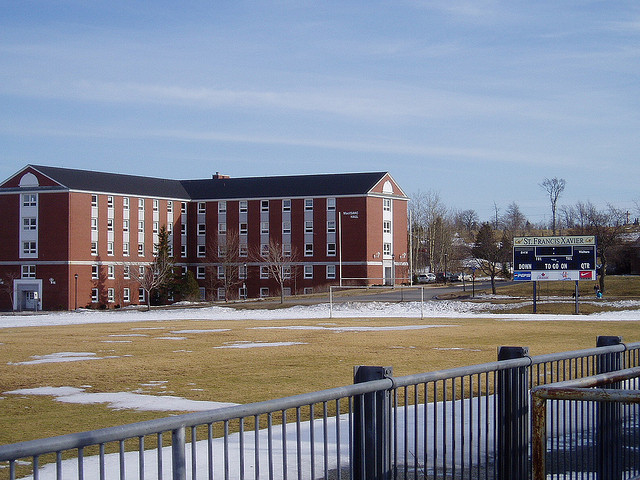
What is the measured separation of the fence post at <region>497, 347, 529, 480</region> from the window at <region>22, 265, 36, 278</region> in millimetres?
88879

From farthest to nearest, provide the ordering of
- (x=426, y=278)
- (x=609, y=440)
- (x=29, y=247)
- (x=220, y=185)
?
1. (x=426, y=278)
2. (x=220, y=185)
3. (x=29, y=247)
4. (x=609, y=440)

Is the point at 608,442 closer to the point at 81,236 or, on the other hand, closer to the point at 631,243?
the point at 81,236

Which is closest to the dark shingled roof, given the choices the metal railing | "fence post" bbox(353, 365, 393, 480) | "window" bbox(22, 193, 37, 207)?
"window" bbox(22, 193, 37, 207)

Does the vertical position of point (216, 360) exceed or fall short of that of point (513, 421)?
it falls short

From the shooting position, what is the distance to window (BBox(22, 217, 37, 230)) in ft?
297

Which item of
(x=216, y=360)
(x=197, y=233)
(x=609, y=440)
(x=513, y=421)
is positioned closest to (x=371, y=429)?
(x=513, y=421)

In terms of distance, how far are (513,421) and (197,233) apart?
318 ft

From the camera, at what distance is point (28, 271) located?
90500 millimetres

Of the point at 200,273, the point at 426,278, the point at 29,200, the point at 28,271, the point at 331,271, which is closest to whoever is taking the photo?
the point at 28,271

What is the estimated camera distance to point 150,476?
9.00m

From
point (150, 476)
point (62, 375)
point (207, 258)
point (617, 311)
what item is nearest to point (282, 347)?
point (62, 375)

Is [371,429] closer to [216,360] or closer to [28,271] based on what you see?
[216,360]

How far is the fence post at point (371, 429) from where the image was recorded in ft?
18.9

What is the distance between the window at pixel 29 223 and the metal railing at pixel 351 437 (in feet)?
274
